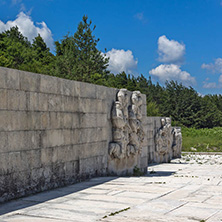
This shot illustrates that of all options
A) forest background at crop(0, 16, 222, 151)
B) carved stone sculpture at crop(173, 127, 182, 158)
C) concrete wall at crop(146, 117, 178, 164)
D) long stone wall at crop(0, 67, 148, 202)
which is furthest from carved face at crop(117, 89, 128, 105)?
forest background at crop(0, 16, 222, 151)

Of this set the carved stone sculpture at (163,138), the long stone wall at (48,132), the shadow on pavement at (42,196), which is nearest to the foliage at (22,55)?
the carved stone sculpture at (163,138)

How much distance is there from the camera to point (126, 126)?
9.95 metres

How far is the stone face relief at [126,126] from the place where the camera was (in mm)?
9562

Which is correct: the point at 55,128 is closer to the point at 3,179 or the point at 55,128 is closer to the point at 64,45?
the point at 3,179

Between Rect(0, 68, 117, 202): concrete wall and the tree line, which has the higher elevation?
the tree line

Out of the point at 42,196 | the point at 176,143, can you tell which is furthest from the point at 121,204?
the point at 176,143

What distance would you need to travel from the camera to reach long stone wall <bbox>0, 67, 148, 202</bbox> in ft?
20.2

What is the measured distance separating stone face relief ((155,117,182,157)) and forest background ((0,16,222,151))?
19.6ft

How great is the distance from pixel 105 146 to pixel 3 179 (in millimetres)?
3637

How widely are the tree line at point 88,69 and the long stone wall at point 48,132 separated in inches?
808

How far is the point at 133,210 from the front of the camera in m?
5.34

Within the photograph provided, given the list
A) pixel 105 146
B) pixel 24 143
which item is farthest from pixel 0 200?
pixel 105 146

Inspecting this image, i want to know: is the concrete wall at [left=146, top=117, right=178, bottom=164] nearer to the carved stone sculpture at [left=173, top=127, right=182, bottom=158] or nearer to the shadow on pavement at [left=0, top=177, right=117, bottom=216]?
the carved stone sculpture at [left=173, top=127, right=182, bottom=158]

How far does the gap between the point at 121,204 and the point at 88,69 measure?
27.1 m
